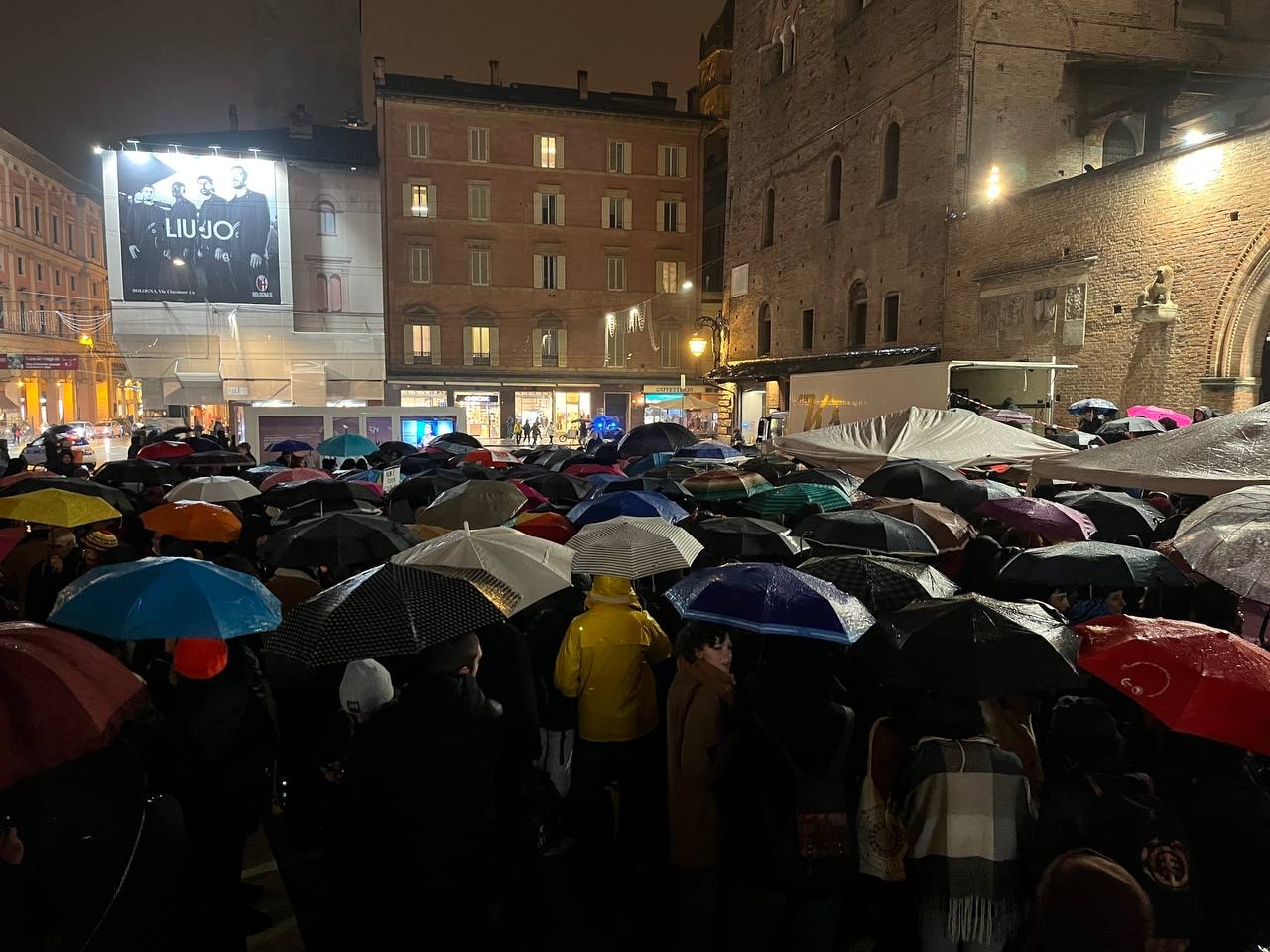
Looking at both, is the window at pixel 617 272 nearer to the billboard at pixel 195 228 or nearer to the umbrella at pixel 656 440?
the billboard at pixel 195 228

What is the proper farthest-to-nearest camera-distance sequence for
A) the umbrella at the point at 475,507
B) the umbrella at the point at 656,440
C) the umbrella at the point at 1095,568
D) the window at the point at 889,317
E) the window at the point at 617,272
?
1. the window at the point at 617,272
2. the window at the point at 889,317
3. the umbrella at the point at 656,440
4. the umbrella at the point at 475,507
5. the umbrella at the point at 1095,568

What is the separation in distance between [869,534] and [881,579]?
126cm

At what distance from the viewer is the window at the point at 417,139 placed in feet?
136

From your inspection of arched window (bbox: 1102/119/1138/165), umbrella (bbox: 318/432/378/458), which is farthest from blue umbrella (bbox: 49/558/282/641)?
A: arched window (bbox: 1102/119/1138/165)

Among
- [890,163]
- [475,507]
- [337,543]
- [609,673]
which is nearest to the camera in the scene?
[609,673]

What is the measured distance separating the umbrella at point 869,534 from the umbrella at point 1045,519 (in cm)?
103

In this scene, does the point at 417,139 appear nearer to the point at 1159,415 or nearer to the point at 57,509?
the point at 1159,415

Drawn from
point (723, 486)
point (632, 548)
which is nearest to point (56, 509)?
point (632, 548)

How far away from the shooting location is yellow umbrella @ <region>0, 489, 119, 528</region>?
641 cm

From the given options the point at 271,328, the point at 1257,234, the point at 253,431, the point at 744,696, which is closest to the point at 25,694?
the point at 744,696

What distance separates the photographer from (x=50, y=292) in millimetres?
59906

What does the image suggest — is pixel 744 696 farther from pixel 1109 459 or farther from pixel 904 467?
pixel 904 467

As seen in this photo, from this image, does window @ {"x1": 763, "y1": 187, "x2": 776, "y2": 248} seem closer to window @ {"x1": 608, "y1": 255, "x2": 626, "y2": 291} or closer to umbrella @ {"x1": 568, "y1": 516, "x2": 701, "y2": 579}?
window @ {"x1": 608, "y1": 255, "x2": 626, "y2": 291}

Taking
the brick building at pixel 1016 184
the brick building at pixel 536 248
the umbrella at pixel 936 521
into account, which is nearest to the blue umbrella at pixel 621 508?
the umbrella at pixel 936 521
